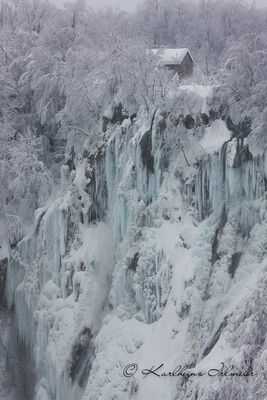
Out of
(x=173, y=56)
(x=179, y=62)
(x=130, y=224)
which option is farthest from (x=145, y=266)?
(x=173, y=56)

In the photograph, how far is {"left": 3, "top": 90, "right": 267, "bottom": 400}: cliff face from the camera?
58.6ft

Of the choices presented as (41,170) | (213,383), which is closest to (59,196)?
(41,170)

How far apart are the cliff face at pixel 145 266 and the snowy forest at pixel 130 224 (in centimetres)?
5

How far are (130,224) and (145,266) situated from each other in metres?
1.76

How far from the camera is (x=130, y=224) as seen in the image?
69.4 feet

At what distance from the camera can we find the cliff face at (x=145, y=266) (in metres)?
17.9

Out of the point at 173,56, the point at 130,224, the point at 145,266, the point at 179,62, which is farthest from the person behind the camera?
the point at 173,56

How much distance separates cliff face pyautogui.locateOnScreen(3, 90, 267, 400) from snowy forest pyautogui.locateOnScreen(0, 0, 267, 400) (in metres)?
0.05

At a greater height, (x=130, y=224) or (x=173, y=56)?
(x=173, y=56)

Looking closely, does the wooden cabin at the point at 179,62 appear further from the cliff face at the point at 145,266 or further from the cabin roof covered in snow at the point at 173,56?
the cliff face at the point at 145,266

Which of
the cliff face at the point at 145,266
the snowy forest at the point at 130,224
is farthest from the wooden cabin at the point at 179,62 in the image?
the cliff face at the point at 145,266

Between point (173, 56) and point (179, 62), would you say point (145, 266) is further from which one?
point (173, 56)

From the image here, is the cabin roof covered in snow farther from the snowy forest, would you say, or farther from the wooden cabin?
the snowy forest

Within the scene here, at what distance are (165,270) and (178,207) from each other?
7.36 feet
